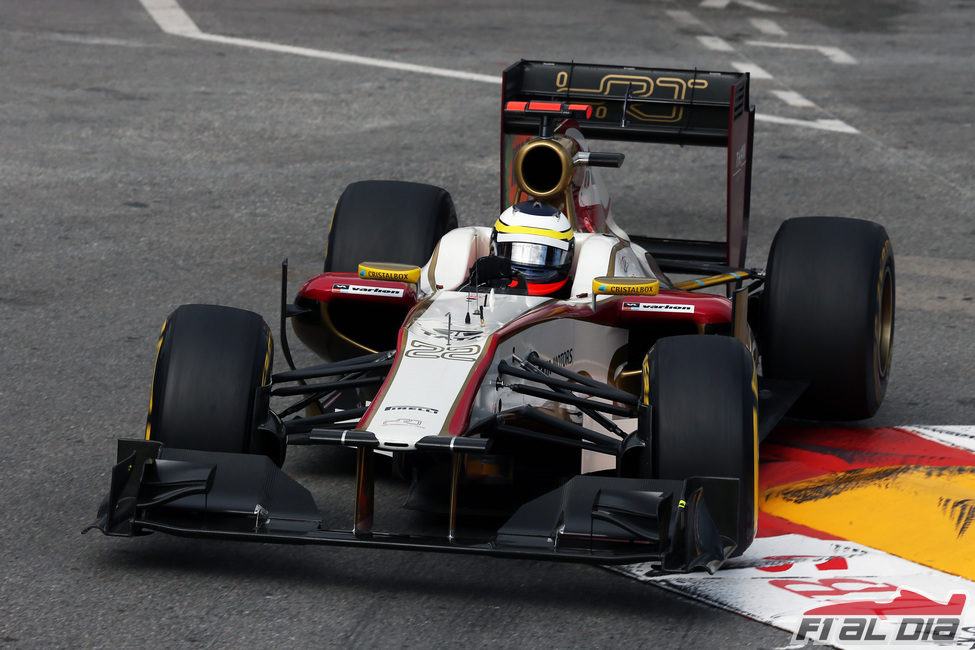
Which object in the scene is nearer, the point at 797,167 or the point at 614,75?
the point at 614,75

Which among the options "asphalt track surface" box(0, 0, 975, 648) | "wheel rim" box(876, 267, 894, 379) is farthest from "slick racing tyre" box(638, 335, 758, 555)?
"wheel rim" box(876, 267, 894, 379)

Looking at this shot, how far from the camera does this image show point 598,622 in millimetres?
5594

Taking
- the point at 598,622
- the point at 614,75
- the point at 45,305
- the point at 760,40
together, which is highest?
the point at 760,40

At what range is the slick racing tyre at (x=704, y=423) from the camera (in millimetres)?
5801

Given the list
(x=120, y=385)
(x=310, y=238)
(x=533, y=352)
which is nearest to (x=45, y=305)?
(x=120, y=385)

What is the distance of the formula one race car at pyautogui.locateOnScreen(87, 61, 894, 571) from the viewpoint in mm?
5625

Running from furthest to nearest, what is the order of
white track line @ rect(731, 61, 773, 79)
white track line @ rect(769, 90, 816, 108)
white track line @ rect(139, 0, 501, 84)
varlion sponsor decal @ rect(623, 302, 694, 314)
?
white track line @ rect(731, 61, 773, 79), white track line @ rect(139, 0, 501, 84), white track line @ rect(769, 90, 816, 108), varlion sponsor decal @ rect(623, 302, 694, 314)

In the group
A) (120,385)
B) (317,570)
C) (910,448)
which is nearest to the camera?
(317,570)

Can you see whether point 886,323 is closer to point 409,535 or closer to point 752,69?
point 409,535

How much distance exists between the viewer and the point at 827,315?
7406 millimetres

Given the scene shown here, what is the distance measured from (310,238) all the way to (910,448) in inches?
213

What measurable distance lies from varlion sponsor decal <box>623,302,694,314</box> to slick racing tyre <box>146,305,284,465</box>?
1640 mm

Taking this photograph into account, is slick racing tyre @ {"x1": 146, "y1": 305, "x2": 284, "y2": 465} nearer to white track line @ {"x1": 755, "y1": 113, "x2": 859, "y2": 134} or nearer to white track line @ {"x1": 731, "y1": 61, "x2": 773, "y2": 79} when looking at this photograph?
white track line @ {"x1": 755, "y1": 113, "x2": 859, "y2": 134}

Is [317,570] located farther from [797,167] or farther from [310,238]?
[797,167]
